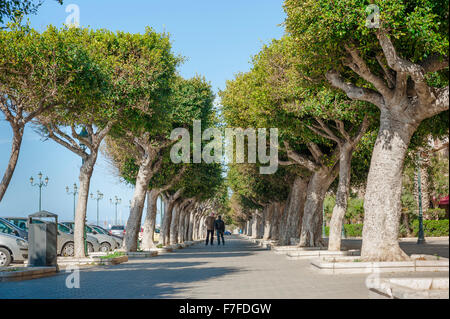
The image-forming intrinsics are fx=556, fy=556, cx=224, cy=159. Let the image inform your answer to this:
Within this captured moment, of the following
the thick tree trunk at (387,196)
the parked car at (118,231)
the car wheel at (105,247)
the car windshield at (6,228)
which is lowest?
the parked car at (118,231)

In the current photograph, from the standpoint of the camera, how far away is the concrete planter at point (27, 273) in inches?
508

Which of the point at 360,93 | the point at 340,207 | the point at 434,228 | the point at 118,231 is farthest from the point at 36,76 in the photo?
the point at 434,228

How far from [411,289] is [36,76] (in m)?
11.9

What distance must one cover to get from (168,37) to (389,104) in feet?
42.2

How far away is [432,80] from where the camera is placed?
49.2 feet

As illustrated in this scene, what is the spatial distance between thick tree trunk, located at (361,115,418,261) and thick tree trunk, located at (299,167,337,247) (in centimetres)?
1049

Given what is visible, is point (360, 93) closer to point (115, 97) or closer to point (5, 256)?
point (115, 97)

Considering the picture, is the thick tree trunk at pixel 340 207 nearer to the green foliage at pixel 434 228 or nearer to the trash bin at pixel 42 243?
the trash bin at pixel 42 243

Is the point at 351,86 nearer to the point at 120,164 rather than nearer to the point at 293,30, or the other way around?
the point at 293,30

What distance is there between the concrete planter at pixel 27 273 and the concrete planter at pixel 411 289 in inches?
328

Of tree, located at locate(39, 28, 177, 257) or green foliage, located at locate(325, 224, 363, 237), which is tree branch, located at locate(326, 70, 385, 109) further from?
green foliage, located at locate(325, 224, 363, 237)

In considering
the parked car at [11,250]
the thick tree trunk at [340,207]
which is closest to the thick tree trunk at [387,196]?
the thick tree trunk at [340,207]

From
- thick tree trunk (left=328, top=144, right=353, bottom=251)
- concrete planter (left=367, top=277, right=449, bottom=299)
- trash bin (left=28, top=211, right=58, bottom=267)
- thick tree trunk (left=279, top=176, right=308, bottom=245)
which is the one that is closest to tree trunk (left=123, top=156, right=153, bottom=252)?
thick tree trunk (left=279, top=176, right=308, bottom=245)
